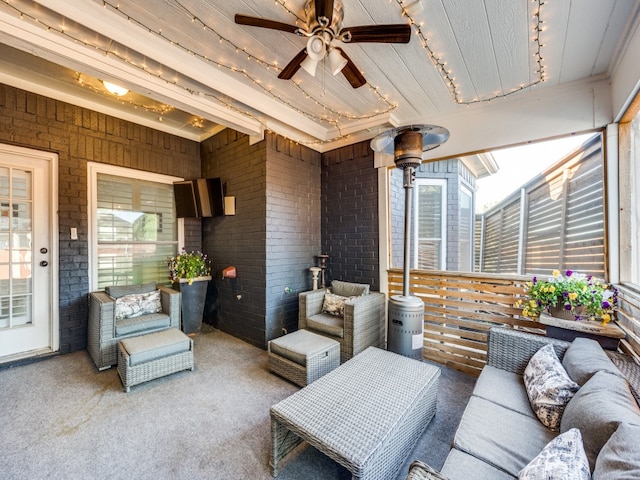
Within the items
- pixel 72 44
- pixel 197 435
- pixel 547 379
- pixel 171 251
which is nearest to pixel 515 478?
pixel 547 379

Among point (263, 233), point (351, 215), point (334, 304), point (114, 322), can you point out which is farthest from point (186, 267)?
point (351, 215)

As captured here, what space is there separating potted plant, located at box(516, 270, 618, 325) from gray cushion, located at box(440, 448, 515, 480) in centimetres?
154

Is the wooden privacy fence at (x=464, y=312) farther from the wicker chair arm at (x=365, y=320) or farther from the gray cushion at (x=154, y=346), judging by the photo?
the gray cushion at (x=154, y=346)

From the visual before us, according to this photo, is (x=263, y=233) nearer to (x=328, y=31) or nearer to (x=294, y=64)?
(x=294, y=64)

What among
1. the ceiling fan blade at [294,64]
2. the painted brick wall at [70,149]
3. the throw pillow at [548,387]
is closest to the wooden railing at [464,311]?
the throw pillow at [548,387]

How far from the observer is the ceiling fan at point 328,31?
1.55 metres

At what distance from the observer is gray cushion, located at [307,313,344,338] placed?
282 cm

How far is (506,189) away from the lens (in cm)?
306

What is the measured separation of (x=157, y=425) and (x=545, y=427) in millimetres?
2405

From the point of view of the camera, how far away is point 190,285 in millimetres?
3699

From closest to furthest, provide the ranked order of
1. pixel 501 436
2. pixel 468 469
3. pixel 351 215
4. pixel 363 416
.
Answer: pixel 468 469 < pixel 501 436 < pixel 363 416 < pixel 351 215

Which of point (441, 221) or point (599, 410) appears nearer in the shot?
point (599, 410)

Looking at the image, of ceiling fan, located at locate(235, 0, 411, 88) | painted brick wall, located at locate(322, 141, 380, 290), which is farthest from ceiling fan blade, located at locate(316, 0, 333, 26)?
painted brick wall, located at locate(322, 141, 380, 290)

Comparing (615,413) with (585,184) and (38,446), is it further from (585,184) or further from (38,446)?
(38,446)
